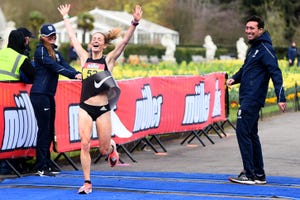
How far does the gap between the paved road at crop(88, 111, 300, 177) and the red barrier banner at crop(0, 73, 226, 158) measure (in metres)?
0.44

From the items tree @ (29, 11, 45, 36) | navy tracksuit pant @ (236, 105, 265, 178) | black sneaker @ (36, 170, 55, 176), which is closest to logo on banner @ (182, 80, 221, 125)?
black sneaker @ (36, 170, 55, 176)

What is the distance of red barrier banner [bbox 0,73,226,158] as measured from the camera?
12.2 m

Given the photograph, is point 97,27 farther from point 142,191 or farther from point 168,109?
point 142,191

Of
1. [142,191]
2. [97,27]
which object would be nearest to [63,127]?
[142,191]

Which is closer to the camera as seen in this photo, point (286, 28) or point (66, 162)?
point (66, 162)

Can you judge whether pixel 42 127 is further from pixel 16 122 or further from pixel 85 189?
pixel 85 189

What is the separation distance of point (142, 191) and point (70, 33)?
7.47 ft

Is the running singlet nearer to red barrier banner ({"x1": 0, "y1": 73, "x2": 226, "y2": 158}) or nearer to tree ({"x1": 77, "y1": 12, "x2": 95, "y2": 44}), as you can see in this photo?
red barrier banner ({"x1": 0, "y1": 73, "x2": 226, "y2": 158})

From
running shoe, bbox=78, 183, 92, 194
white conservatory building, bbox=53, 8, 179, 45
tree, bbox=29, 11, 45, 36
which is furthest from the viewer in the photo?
white conservatory building, bbox=53, 8, 179, 45

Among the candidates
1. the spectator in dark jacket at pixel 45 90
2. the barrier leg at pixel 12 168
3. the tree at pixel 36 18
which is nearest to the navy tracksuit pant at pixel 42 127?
the spectator in dark jacket at pixel 45 90

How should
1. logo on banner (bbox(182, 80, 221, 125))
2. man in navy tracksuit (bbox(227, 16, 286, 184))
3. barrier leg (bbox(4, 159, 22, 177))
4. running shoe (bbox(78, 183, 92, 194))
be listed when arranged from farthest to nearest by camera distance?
logo on banner (bbox(182, 80, 221, 125))
barrier leg (bbox(4, 159, 22, 177))
man in navy tracksuit (bbox(227, 16, 286, 184))
running shoe (bbox(78, 183, 92, 194))

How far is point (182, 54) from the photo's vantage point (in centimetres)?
7031

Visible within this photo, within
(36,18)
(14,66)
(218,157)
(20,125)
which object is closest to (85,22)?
(36,18)

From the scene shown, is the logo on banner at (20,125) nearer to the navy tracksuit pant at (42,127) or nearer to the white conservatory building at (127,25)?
the navy tracksuit pant at (42,127)
